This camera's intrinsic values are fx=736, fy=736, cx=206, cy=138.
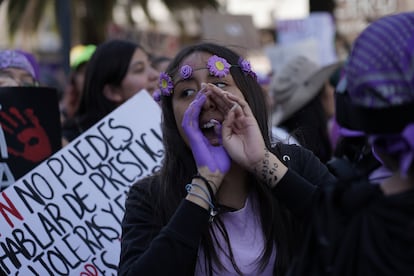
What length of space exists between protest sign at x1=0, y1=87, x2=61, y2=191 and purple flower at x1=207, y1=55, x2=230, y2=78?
147 centimetres

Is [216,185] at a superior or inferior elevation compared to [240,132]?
inferior

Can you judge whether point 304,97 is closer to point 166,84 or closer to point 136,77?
point 136,77

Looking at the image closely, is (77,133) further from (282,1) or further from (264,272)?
(282,1)

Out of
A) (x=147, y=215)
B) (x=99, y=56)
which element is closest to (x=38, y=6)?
(x=99, y=56)

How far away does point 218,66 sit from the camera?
2.25 metres

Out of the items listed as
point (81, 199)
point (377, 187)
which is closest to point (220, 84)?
point (377, 187)

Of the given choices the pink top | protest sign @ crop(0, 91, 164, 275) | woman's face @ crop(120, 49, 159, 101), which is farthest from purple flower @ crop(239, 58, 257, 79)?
woman's face @ crop(120, 49, 159, 101)

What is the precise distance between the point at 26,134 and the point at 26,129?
0.03 m

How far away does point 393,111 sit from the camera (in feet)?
4.99

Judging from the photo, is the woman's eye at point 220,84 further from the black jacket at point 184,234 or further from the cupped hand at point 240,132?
the black jacket at point 184,234

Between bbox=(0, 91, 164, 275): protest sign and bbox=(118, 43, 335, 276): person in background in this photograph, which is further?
bbox=(0, 91, 164, 275): protest sign

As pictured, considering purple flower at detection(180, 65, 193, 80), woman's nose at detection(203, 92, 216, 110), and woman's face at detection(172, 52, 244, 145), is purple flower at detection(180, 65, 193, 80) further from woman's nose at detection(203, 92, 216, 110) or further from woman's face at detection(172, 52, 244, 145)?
woman's nose at detection(203, 92, 216, 110)

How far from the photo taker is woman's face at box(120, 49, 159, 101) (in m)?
4.17

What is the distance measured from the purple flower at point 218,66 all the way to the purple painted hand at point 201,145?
0.12 m
